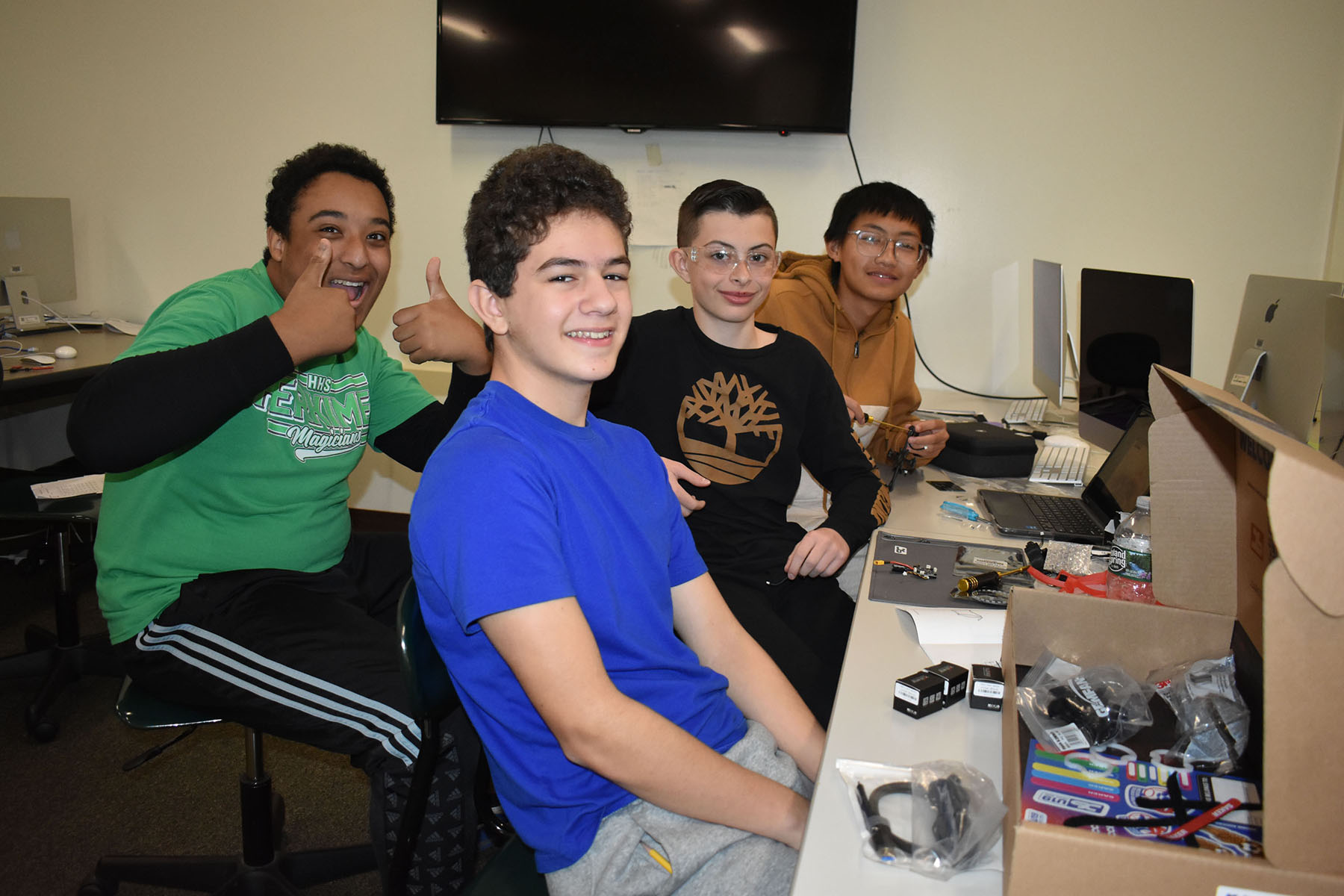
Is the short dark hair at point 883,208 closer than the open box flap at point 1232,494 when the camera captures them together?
No

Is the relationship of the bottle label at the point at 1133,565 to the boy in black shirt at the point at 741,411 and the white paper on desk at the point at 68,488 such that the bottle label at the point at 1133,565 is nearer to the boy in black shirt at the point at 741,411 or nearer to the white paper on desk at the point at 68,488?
the boy in black shirt at the point at 741,411

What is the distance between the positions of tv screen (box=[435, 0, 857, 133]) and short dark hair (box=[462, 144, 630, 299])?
91.6 inches

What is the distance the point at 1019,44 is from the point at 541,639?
119 inches

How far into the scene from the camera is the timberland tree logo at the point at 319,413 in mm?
1670

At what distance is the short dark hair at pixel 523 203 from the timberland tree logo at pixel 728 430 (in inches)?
32.3

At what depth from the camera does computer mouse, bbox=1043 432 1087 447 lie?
250 cm

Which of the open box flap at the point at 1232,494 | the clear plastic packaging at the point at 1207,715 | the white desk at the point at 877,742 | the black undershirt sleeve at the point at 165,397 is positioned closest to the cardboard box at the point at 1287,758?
the open box flap at the point at 1232,494

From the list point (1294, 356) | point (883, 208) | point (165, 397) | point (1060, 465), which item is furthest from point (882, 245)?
point (165, 397)

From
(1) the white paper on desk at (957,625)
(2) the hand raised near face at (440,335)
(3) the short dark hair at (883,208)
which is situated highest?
(3) the short dark hair at (883,208)

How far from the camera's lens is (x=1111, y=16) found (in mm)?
3029

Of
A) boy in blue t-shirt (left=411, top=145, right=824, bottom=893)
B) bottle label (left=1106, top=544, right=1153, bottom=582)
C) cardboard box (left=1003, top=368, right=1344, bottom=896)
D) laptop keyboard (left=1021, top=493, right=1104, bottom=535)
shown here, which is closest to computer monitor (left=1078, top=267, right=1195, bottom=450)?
laptop keyboard (left=1021, top=493, right=1104, bottom=535)

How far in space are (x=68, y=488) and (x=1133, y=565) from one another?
104 inches

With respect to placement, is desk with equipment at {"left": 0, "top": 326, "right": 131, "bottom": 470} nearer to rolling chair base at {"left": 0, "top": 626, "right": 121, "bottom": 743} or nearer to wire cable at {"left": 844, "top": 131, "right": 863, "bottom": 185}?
rolling chair base at {"left": 0, "top": 626, "right": 121, "bottom": 743}

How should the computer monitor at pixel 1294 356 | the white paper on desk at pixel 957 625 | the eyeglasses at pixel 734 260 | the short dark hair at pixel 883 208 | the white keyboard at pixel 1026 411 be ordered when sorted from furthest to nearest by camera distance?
1. the white keyboard at pixel 1026 411
2. the short dark hair at pixel 883 208
3. the eyeglasses at pixel 734 260
4. the computer monitor at pixel 1294 356
5. the white paper on desk at pixel 957 625
